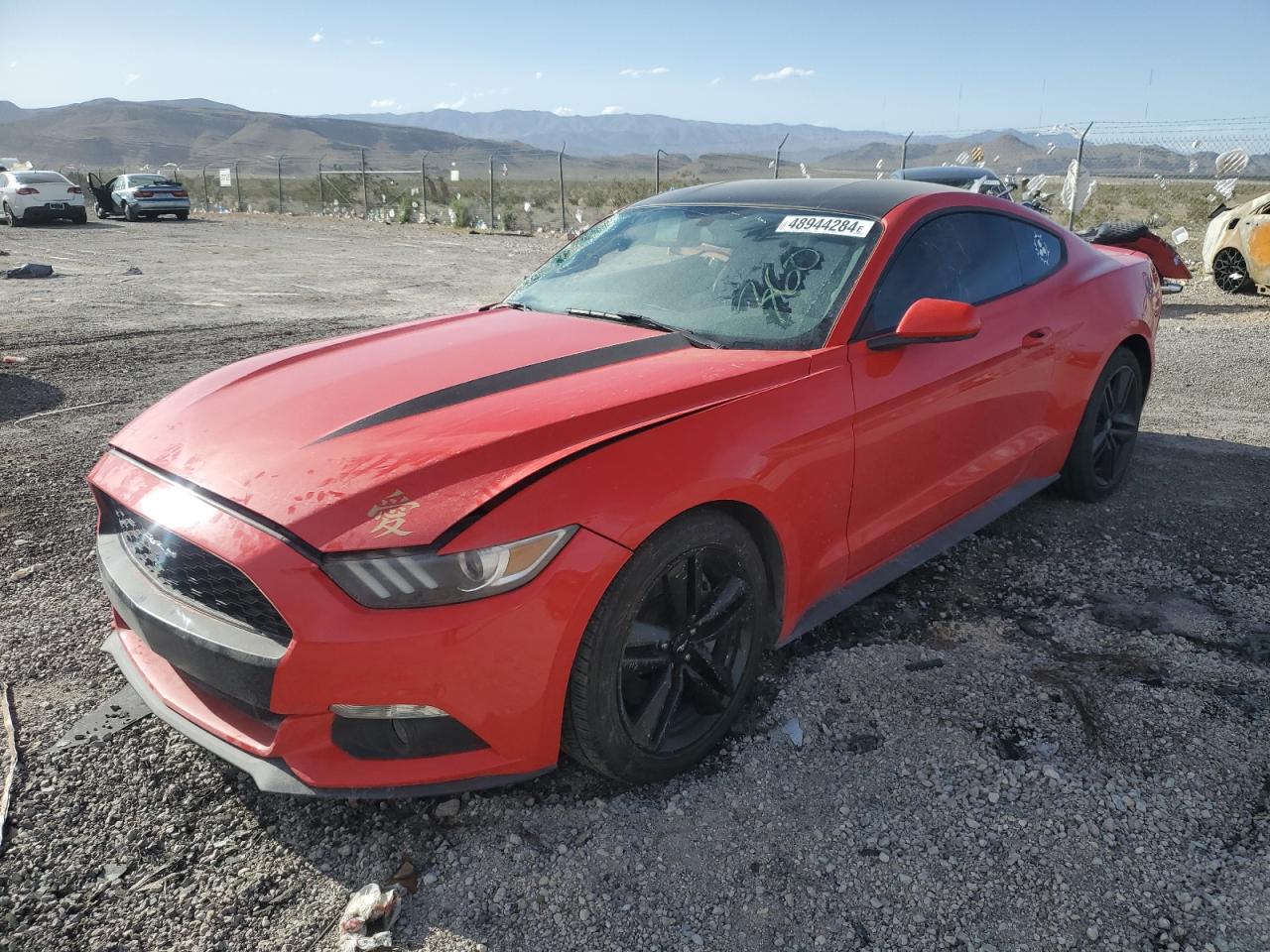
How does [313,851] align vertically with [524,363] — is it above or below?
below

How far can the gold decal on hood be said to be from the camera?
201 cm

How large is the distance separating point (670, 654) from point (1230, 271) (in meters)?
11.5

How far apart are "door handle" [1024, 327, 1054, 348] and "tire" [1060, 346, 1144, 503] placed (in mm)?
641

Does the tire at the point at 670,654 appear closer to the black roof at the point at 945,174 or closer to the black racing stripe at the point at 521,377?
the black racing stripe at the point at 521,377

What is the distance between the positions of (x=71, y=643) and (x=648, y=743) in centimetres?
222

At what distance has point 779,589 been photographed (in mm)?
2740

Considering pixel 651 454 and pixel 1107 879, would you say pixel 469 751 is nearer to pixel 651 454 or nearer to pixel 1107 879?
pixel 651 454

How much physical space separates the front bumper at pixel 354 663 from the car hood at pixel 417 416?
4.9 inches

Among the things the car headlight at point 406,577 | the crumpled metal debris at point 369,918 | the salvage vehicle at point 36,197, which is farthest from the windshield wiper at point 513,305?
the salvage vehicle at point 36,197

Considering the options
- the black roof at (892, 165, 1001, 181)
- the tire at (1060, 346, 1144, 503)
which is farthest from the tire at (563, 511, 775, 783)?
the black roof at (892, 165, 1001, 181)

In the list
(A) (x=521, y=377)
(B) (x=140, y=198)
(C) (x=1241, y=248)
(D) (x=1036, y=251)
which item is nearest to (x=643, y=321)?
(A) (x=521, y=377)

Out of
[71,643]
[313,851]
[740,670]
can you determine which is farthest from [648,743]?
[71,643]

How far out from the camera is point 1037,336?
3.71 m

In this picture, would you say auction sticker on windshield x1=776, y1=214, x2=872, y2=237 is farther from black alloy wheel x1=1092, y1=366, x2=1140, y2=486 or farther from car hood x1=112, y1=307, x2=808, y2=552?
black alloy wheel x1=1092, y1=366, x2=1140, y2=486
